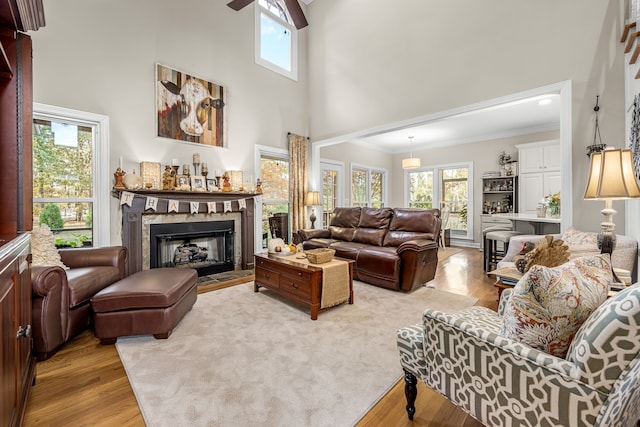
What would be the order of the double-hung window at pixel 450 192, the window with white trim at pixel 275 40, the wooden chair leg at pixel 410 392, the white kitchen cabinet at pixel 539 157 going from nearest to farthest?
the wooden chair leg at pixel 410 392
the window with white trim at pixel 275 40
the white kitchen cabinet at pixel 539 157
the double-hung window at pixel 450 192

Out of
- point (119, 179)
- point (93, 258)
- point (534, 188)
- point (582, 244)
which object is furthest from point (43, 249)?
point (534, 188)

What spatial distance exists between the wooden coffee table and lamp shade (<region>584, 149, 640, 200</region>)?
6.70ft

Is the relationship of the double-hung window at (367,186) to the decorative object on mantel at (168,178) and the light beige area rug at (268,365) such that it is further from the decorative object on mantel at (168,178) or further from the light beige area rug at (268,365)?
the light beige area rug at (268,365)

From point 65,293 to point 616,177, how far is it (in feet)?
12.9

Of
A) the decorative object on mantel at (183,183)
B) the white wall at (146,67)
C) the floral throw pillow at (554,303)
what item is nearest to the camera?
the floral throw pillow at (554,303)

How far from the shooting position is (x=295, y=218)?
561cm

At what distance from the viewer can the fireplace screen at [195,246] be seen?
391 centimetres

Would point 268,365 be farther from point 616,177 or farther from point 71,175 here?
point 71,175

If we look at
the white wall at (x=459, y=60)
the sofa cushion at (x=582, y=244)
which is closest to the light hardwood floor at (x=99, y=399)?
A: the sofa cushion at (x=582, y=244)

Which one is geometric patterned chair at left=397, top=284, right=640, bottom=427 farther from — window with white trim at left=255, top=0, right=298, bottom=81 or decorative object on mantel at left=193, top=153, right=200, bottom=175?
window with white trim at left=255, top=0, right=298, bottom=81

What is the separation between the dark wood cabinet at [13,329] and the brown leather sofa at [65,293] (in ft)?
1.81

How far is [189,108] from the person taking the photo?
421cm

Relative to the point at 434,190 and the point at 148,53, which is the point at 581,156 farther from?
the point at 148,53

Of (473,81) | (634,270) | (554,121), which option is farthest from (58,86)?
(554,121)
